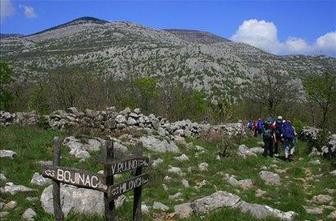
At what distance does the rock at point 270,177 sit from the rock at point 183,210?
5075 millimetres

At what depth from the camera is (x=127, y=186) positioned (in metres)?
7.63

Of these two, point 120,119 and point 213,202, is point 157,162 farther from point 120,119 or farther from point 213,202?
point 120,119

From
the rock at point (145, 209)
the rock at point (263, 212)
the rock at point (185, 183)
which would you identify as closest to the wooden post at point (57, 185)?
the rock at point (145, 209)

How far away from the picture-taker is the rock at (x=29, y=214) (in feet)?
33.8

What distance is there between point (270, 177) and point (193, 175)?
280cm

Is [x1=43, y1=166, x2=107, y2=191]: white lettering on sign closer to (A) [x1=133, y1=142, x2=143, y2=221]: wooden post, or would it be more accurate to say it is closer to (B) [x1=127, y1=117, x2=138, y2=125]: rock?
(A) [x1=133, y1=142, x2=143, y2=221]: wooden post

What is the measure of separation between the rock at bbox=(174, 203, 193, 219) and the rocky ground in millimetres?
25

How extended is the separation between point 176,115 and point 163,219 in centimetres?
2769

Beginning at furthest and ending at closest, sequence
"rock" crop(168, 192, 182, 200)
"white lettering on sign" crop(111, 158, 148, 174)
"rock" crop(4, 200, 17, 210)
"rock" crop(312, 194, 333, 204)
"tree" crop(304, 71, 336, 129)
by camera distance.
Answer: "tree" crop(304, 71, 336, 129) < "rock" crop(312, 194, 333, 204) < "rock" crop(168, 192, 182, 200) < "rock" crop(4, 200, 17, 210) < "white lettering on sign" crop(111, 158, 148, 174)

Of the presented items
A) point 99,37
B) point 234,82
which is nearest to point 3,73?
point 234,82

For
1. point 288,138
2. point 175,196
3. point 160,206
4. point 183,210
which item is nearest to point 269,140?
point 288,138

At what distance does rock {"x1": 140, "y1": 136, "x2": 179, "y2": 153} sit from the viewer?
1892 cm

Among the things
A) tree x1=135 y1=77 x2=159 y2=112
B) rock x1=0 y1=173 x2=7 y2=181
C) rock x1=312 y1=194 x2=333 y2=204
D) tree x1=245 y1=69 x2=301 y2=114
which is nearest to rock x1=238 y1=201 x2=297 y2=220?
rock x1=312 y1=194 x2=333 y2=204

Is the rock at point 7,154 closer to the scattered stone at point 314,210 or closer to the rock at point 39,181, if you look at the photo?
the rock at point 39,181
